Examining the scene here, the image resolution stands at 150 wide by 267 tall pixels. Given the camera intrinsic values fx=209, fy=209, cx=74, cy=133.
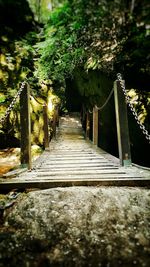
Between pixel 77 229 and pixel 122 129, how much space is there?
2.48 meters

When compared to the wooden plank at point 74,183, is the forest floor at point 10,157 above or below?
below

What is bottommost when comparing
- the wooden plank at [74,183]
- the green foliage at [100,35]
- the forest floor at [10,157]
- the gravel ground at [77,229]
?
the forest floor at [10,157]

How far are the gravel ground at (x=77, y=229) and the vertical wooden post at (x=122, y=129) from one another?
150cm

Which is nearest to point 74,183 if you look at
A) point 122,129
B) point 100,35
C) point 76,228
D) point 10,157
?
point 76,228

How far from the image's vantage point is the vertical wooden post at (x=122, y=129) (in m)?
3.91

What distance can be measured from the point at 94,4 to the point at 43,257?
3.94 meters

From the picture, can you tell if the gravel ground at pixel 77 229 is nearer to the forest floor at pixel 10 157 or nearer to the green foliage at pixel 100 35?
the green foliage at pixel 100 35

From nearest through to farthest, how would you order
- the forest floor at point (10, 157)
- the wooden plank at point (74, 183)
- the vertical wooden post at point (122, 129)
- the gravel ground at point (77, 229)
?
the gravel ground at point (77, 229) < the wooden plank at point (74, 183) < the vertical wooden post at point (122, 129) < the forest floor at point (10, 157)

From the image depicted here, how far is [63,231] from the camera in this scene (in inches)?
73.0

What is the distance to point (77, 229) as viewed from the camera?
1.88m

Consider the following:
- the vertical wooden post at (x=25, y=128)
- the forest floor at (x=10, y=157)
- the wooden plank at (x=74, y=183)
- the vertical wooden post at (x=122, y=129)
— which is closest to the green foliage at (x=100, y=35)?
the vertical wooden post at (x=122, y=129)

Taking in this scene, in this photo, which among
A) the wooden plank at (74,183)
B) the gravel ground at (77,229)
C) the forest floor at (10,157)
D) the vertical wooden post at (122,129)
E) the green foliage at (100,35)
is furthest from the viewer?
the forest floor at (10,157)

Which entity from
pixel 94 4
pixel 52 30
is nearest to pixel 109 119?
pixel 52 30

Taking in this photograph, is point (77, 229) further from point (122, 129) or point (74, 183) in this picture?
point (122, 129)
